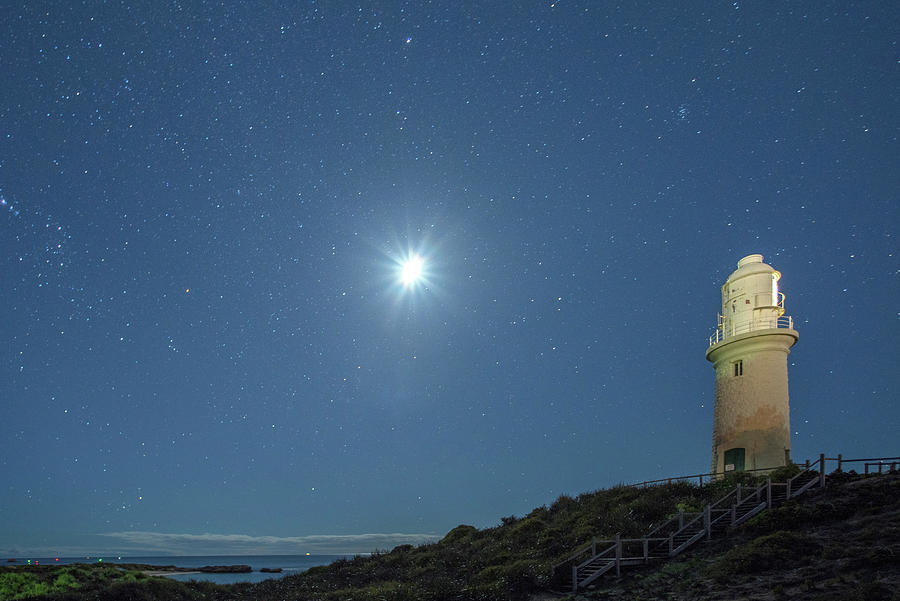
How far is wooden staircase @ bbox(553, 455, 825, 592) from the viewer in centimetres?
1691

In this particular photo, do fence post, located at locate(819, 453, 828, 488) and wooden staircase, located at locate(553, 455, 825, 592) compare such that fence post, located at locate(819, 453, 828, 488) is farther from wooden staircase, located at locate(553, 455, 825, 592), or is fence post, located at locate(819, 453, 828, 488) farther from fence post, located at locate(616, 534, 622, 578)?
fence post, located at locate(616, 534, 622, 578)

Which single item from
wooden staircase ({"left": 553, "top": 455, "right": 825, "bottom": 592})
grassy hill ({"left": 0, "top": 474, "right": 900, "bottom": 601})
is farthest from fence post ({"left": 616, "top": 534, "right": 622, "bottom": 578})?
grassy hill ({"left": 0, "top": 474, "right": 900, "bottom": 601})

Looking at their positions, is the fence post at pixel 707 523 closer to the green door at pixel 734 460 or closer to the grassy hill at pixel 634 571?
the grassy hill at pixel 634 571

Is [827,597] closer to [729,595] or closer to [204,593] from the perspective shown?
[729,595]

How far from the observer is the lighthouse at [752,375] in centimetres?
2725

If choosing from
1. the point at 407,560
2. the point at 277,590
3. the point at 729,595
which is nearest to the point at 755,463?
the point at 729,595

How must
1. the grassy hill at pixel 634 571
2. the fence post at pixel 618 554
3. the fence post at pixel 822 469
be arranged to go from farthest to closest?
the fence post at pixel 822 469 < the fence post at pixel 618 554 < the grassy hill at pixel 634 571

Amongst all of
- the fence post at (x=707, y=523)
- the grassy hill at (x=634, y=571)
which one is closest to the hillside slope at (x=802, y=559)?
the grassy hill at (x=634, y=571)

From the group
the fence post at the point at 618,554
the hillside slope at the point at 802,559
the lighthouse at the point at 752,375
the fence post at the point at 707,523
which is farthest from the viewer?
the lighthouse at the point at 752,375

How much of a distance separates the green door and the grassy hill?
4539mm

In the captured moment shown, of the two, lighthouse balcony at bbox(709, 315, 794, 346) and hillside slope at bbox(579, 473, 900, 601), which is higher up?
lighthouse balcony at bbox(709, 315, 794, 346)

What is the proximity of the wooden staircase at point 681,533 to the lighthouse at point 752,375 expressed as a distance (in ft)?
23.9

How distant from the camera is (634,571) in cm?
1653

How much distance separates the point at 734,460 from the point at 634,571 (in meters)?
→ 15.0
